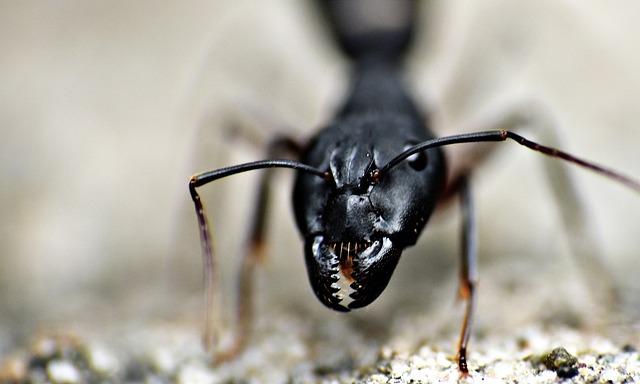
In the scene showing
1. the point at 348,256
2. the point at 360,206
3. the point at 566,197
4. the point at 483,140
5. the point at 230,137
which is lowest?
the point at 348,256

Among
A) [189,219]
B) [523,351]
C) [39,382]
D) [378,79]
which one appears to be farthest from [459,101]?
[39,382]

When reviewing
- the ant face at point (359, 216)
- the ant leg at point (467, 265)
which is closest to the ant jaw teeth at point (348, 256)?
the ant face at point (359, 216)

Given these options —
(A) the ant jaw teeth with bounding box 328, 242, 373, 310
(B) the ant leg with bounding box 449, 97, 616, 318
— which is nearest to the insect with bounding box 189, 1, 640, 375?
(A) the ant jaw teeth with bounding box 328, 242, 373, 310

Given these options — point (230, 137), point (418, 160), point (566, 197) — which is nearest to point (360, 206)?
point (418, 160)

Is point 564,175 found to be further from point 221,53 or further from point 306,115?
point 221,53

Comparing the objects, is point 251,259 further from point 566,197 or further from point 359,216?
point 566,197

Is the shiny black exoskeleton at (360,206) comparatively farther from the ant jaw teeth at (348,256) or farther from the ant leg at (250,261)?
the ant leg at (250,261)

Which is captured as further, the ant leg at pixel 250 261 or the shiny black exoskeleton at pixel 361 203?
the ant leg at pixel 250 261
